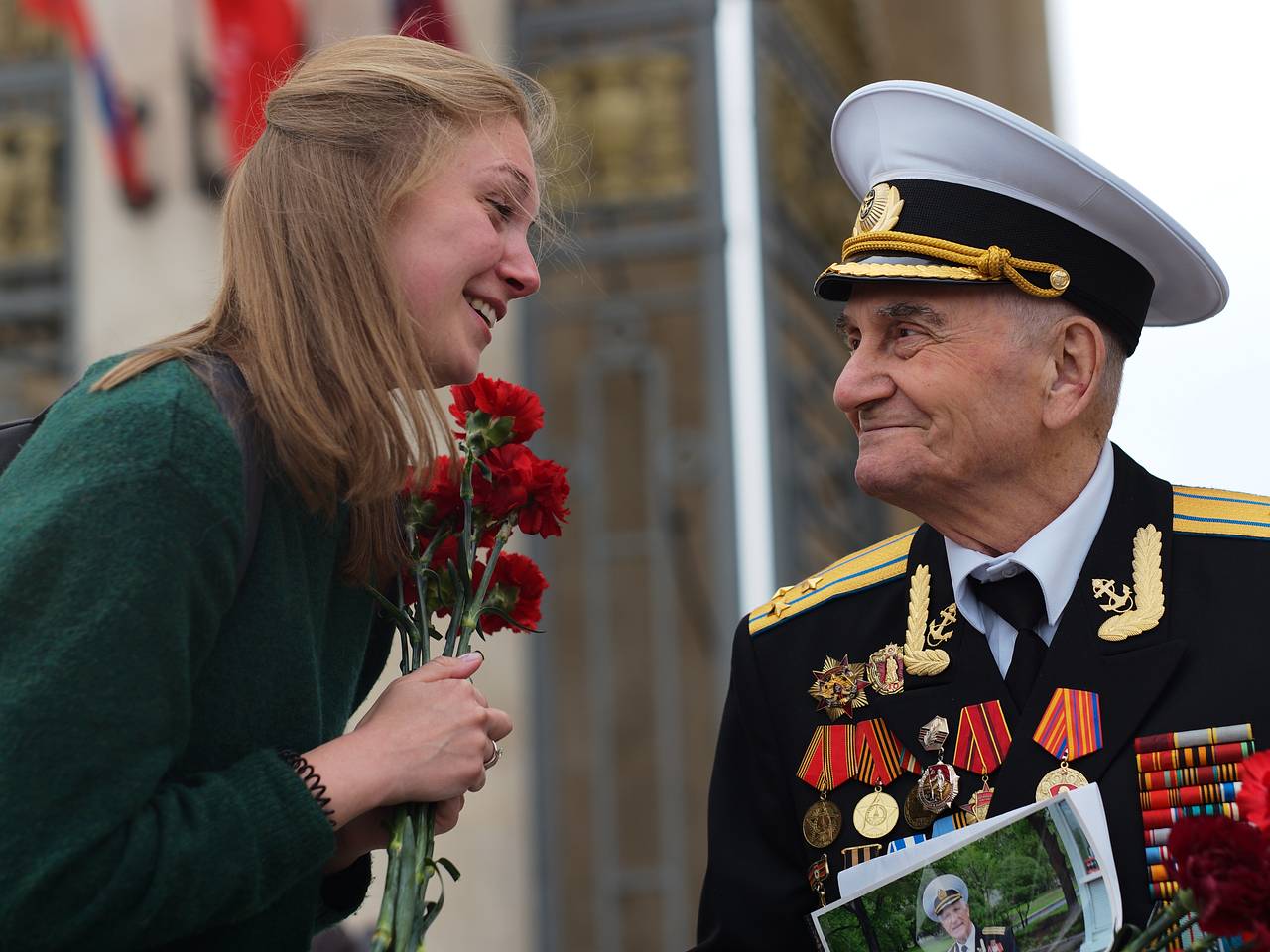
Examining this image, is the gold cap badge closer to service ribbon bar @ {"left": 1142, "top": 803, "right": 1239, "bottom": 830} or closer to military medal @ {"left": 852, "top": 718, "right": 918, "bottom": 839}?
military medal @ {"left": 852, "top": 718, "right": 918, "bottom": 839}

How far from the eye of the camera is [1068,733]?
113 inches

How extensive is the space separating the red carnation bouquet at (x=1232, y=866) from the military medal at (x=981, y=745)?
55cm

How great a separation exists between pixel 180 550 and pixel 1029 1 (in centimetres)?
1284

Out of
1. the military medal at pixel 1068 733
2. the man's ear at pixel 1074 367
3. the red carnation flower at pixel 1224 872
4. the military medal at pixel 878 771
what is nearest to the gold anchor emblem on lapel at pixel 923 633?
the military medal at pixel 878 771

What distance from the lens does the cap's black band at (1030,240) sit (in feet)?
10.2

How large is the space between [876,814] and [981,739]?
0.63 ft

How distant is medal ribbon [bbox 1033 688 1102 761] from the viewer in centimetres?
284

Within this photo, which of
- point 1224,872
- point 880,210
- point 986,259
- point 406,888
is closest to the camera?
point 1224,872

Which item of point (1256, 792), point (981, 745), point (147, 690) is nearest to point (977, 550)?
point (981, 745)

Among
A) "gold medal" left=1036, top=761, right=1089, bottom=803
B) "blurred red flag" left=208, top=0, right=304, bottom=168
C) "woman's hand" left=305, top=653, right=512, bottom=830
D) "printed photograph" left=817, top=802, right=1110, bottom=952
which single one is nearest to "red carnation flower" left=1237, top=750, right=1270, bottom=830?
"printed photograph" left=817, top=802, right=1110, bottom=952

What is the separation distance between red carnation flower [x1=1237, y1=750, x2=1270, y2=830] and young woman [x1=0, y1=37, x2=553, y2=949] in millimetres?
923

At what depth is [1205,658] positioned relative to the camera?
285 cm

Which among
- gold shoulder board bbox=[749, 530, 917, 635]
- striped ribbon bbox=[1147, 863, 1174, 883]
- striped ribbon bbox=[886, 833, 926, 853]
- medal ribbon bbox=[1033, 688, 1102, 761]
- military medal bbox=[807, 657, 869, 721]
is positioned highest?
gold shoulder board bbox=[749, 530, 917, 635]

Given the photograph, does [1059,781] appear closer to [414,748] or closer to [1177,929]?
[1177,929]
